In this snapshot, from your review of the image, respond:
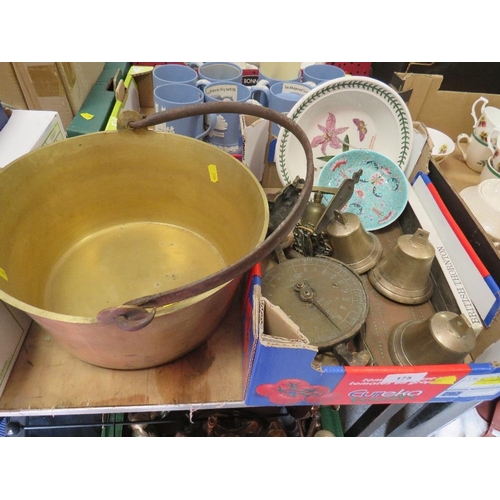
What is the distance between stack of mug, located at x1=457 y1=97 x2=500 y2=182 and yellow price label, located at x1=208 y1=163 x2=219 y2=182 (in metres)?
0.65

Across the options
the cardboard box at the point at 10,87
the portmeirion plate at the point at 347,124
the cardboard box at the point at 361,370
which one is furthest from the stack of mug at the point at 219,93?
the cardboard box at the point at 361,370

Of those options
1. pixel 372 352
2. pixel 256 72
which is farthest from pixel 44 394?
pixel 256 72

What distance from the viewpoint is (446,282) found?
0.67 meters

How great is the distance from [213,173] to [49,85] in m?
0.54

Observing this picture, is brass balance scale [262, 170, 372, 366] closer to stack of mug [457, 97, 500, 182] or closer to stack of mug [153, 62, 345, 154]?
stack of mug [153, 62, 345, 154]

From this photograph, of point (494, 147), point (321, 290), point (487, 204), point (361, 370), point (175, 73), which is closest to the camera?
point (361, 370)

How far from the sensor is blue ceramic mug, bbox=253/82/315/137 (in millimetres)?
883

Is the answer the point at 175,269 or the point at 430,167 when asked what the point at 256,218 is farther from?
the point at 430,167

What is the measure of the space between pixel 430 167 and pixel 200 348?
615 millimetres

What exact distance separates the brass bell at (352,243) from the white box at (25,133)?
1.84 ft

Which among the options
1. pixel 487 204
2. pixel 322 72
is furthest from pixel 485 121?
pixel 322 72

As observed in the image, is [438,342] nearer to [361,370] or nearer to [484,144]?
[361,370]

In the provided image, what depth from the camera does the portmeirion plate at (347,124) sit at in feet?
2.49

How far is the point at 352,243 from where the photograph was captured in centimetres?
71
